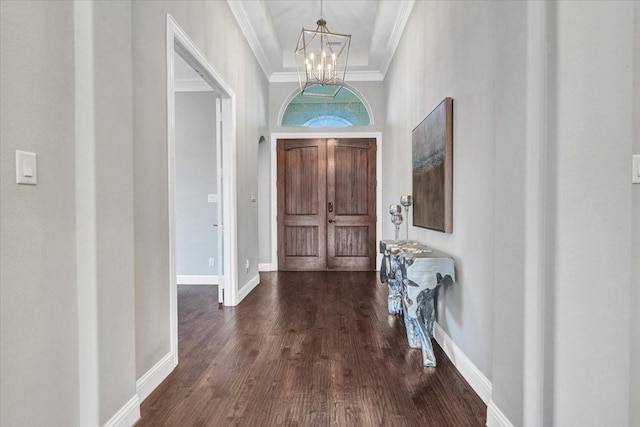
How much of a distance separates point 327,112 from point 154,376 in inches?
203

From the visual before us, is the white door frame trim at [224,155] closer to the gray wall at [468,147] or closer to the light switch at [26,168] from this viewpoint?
the light switch at [26,168]

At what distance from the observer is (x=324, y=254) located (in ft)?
20.6

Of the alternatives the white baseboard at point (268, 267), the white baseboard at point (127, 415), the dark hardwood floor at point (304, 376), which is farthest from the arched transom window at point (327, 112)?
the white baseboard at point (127, 415)

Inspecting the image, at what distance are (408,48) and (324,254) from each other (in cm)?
353

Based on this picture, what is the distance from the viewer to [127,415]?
5.80 feet

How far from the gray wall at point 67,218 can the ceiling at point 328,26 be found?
268 centimetres

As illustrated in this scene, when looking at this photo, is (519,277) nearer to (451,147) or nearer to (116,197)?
(451,147)

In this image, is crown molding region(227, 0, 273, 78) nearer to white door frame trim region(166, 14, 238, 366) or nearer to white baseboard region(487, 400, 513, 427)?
white door frame trim region(166, 14, 238, 366)

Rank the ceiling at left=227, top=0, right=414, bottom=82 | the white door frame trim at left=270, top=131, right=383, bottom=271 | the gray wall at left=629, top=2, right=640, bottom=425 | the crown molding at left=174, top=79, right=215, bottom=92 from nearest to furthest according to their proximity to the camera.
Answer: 1. the gray wall at left=629, top=2, right=640, bottom=425
2. the ceiling at left=227, top=0, right=414, bottom=82
3. the crown molding at left=174, top=79, right=215, bottom=92
4. the white door frame trim at left=270, top=131, right=383, bottom=271

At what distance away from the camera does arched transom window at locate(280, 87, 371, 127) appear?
20.8 ft

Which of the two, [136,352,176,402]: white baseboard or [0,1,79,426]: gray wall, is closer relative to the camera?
[0,1,79,426]: gray wall

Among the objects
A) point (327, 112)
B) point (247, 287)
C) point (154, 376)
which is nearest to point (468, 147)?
point (154, 376)

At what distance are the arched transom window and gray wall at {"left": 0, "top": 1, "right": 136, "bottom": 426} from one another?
4651 millimetres

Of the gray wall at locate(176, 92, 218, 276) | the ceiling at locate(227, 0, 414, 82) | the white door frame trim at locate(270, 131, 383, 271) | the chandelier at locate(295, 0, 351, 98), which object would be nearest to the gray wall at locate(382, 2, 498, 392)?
the chandelier at locate(295, 0, 351, 98)
